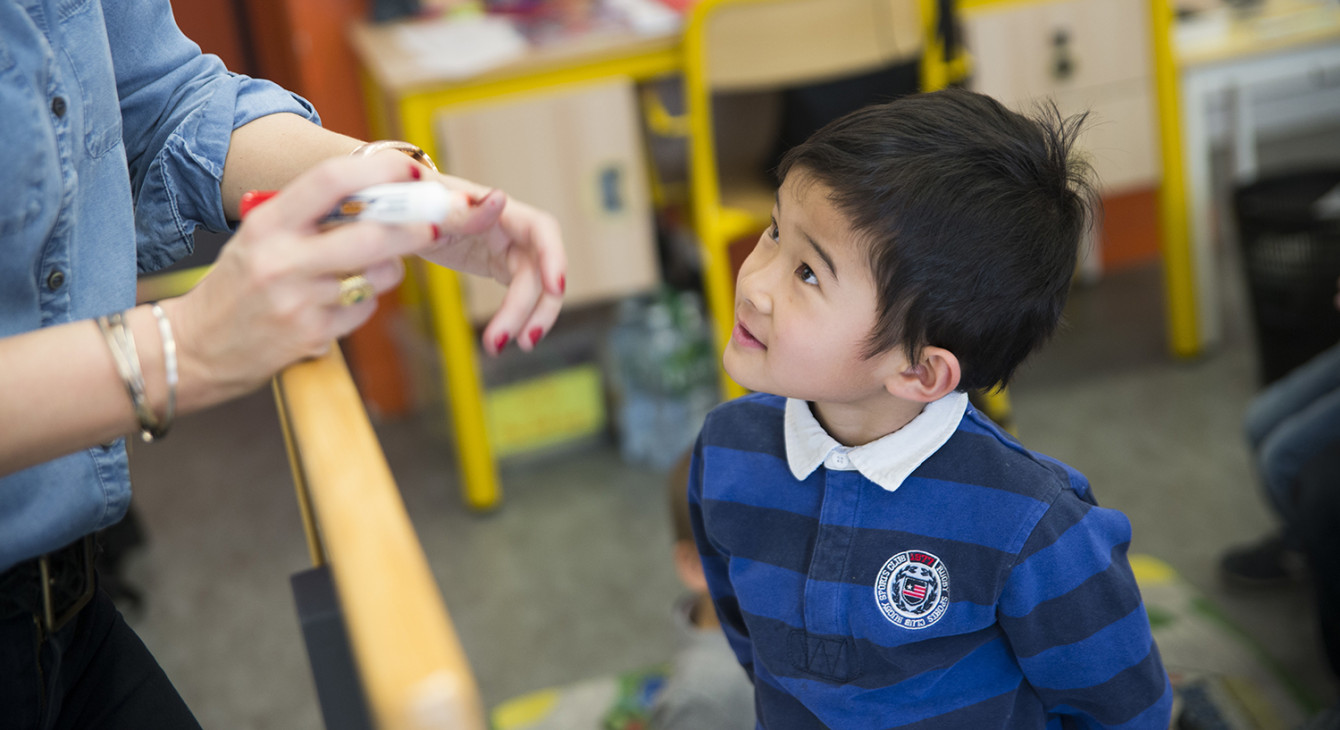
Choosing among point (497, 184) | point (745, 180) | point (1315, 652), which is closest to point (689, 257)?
point (745, 180)

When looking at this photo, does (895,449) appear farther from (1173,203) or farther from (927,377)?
(1173,203)

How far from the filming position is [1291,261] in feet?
6.62

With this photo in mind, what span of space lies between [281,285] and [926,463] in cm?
43

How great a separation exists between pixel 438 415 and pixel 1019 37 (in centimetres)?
151

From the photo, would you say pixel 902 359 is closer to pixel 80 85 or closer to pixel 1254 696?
pixel 80 85

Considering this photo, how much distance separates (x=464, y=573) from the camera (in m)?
2.11

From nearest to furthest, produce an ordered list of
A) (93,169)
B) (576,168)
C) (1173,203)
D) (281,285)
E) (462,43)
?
(281,285)
(93,169)
(576,168)
(462,43)
(1173,203)

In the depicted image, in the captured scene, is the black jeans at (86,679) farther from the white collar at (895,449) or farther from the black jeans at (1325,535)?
the black jeans at (1325,535)

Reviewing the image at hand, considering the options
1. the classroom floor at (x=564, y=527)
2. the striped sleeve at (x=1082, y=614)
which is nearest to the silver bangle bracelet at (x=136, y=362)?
the striped sleeve at (x=1082, y=614)

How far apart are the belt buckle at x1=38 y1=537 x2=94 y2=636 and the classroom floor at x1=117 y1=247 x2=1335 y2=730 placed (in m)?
0.83

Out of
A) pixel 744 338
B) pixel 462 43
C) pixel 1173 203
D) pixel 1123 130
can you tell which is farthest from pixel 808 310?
pixel 1173 203

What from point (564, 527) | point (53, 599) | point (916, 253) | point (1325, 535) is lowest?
point (564, 527)

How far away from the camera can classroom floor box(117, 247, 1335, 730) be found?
1.82 meters

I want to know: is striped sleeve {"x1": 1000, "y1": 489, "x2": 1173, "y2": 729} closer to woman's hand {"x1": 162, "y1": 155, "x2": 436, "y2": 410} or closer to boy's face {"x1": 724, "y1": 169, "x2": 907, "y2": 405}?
boy's face {"x1": 724, "y1": 169, "x2": 907, "y2": 405}
